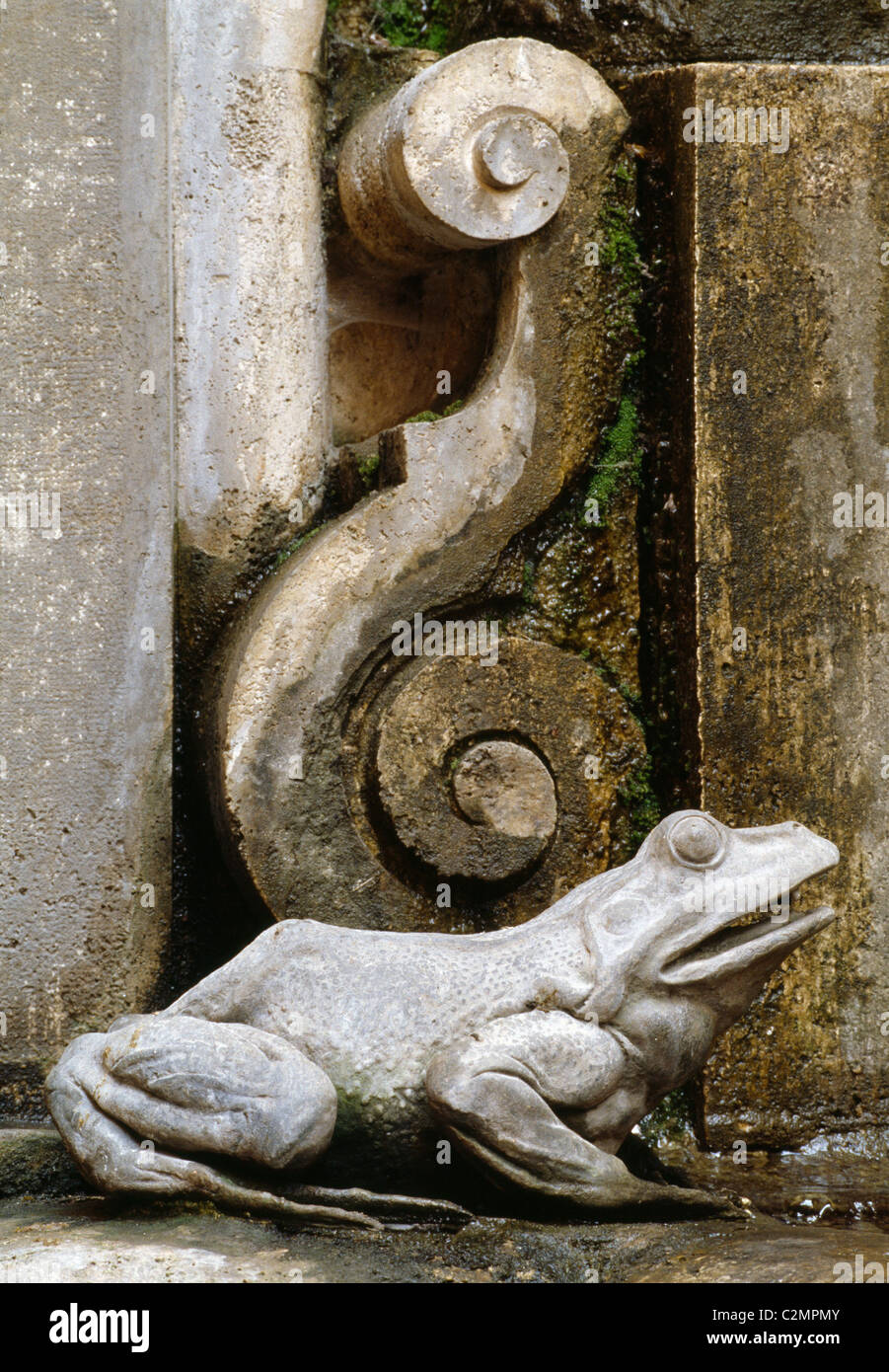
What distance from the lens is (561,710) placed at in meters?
4.03

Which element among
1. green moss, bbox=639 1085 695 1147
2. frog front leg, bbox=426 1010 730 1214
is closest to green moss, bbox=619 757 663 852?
green moss, bbox=639 1085 695 1147

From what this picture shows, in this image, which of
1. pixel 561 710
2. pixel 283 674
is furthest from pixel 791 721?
pixel 283 674

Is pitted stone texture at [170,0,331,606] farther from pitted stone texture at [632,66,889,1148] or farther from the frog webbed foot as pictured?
the frog webbed foot

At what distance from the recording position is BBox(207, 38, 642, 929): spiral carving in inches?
153

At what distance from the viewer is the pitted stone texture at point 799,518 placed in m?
3.95

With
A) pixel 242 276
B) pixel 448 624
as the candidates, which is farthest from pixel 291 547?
pixel 242 276

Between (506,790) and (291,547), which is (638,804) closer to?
(506,790)

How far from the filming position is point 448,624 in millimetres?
4043

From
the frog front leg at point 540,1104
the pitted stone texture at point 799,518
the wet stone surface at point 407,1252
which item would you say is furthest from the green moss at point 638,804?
the wet stone surface at point 407,1252

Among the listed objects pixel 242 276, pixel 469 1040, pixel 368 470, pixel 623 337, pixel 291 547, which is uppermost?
pixel 242 276

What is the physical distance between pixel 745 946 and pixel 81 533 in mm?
1720

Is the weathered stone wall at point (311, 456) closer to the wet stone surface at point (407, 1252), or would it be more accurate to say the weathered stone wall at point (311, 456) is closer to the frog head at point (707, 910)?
the frog head at point (707, 910)

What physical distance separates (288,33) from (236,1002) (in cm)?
233

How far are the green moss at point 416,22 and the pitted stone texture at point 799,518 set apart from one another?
0.70 m
